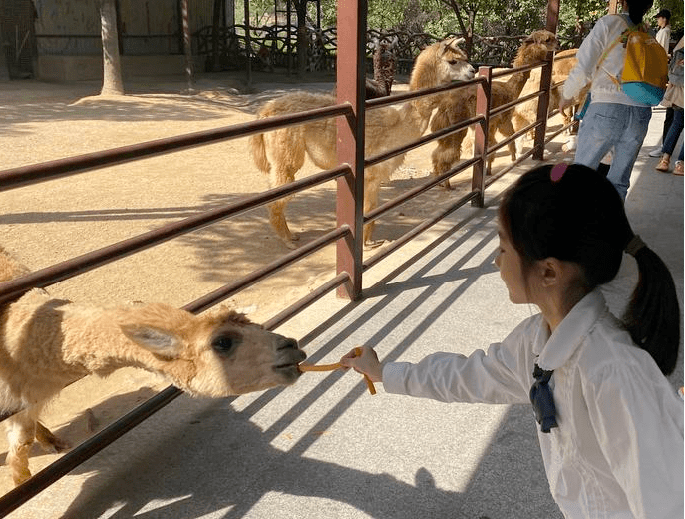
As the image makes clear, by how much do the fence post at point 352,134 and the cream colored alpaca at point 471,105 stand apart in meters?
3.48

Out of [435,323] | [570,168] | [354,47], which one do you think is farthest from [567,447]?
[354,47]

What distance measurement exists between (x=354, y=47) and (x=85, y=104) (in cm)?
1270

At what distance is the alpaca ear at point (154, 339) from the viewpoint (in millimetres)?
2080

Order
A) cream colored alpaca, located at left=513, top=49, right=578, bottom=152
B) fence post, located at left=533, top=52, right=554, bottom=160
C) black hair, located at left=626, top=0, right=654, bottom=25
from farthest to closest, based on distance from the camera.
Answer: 1. cream colored alpaca, located at left=513, top=49, right=578, bottom=152
2. fence post, located at left=533, top=52, right=554, bottom=160
3. black hair, located at left=626, top=0, right=654, bottom=25

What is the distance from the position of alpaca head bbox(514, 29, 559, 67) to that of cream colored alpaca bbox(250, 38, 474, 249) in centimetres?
315

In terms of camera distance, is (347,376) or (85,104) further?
(85,104)

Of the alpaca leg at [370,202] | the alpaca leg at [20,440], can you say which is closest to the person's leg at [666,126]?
the alpaca leg at [370,202]

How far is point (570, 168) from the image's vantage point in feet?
4.83

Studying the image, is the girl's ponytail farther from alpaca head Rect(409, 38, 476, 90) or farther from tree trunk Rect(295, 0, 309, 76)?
tree trunk Rect(295, 0, 309, 76)

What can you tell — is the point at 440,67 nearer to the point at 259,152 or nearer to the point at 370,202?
the point at 370,202

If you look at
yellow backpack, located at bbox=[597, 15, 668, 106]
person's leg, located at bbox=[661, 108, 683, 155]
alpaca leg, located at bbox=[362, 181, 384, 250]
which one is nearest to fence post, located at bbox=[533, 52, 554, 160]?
person's leg, located at bbox=[661, 108, 683, 155]

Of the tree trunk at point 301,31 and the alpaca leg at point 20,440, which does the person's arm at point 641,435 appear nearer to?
the alpaca leg at point 20,440

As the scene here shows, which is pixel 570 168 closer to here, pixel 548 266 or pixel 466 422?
pixel 548 266

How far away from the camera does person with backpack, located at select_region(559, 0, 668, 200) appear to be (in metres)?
4.54
